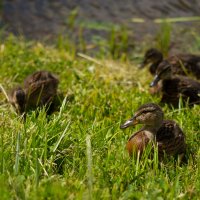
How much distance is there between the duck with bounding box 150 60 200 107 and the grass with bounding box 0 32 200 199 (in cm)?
17

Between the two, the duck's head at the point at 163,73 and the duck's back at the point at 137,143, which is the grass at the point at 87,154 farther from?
the duck's head at the point at 163,73

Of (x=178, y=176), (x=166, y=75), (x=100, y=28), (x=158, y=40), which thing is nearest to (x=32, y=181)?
(x=178, y=176)

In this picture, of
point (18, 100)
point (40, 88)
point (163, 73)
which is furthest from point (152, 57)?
point (18, 100)

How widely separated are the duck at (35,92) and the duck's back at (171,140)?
4.82ft

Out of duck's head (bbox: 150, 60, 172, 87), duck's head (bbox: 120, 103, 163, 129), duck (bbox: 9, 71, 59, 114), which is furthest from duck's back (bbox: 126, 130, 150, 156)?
duck's head (bbox: 150, 60, 172, 87)

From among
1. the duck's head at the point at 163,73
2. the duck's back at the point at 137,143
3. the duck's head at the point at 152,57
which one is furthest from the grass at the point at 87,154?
the duck's head at the point at 152,57

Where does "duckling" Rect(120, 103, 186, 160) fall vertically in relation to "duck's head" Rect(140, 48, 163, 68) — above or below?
above

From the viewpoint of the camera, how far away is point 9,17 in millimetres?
10633

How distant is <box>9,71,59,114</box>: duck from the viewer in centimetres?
604

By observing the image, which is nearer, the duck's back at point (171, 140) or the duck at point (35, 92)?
the duck's back at point (171, 140)

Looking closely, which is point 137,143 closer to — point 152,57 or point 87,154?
point 87,154

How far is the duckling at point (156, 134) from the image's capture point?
4.87 m

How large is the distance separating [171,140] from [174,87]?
6.07ft

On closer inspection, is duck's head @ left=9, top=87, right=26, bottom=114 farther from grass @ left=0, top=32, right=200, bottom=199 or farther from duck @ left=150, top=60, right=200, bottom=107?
duck @ left=150, top=60, right=200, bottom=107
